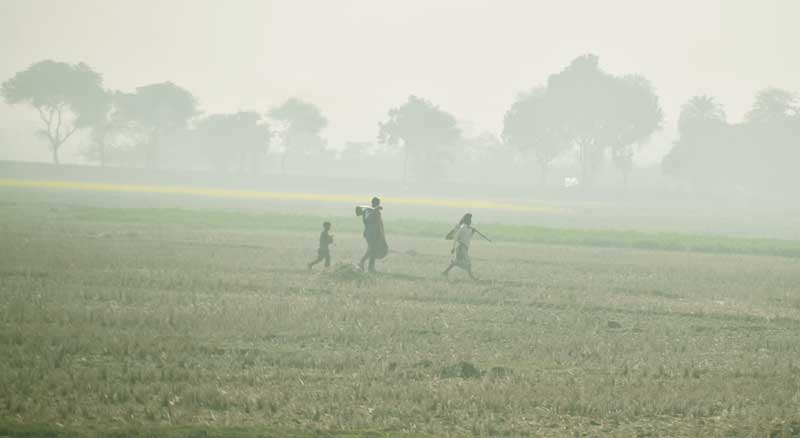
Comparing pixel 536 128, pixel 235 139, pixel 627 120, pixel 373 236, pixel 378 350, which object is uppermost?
pixel 627 120

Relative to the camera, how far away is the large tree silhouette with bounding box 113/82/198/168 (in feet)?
393

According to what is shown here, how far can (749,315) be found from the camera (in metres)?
17.8

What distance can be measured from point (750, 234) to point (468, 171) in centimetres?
8362

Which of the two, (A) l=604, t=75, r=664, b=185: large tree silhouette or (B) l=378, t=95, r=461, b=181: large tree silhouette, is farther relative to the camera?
(B) l=378, t=95, r=461, b=181: large tree silhouette

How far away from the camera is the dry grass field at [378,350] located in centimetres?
968

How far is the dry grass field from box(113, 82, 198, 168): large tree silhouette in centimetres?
9912

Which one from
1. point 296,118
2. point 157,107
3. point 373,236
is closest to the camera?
point 373,236

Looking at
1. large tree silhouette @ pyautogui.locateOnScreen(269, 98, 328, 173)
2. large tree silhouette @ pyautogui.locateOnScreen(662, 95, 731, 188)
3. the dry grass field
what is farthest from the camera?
large tree silhouette @ pyautogui.locateOnScreen(269, 98, 328, 173)

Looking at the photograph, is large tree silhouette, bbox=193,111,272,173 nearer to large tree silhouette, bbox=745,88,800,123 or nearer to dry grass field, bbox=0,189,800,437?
large tree silhouette, bbox=745,88,800,123

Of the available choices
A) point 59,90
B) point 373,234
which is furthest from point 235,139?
point 373,234

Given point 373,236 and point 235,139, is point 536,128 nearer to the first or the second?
point 235,139

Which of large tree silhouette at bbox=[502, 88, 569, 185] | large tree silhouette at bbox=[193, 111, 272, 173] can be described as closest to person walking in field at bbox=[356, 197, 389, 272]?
large tree silhouette at bbox=[502, 88, 569, 185]

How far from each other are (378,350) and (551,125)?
100457 millimetres

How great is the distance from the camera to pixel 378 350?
511 inches
